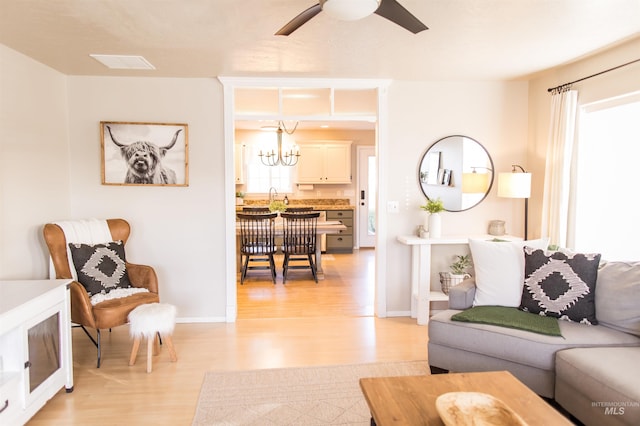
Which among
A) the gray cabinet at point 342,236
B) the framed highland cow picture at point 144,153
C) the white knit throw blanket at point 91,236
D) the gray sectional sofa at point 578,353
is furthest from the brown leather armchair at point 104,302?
the gray cabinet at point 342,236

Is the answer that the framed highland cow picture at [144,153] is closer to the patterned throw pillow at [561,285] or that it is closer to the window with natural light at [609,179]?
the patterned throw pillow at [561,285]

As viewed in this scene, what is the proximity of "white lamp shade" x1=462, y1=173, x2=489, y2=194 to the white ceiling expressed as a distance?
1.06 meters

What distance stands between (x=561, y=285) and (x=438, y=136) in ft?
6.57

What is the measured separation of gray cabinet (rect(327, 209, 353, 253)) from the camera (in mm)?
8133

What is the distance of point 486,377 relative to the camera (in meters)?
1.98

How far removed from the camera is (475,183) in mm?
4262

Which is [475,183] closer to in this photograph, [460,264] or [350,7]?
[460,264]

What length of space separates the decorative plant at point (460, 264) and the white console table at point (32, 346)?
3.34m

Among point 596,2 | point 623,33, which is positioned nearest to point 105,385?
point 596,2

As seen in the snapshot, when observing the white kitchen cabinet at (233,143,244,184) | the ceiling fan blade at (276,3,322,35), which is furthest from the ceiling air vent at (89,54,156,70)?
the white kitchen cabinet at (233,143,244,184)

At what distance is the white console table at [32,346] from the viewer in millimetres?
2143

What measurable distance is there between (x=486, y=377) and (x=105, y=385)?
2481 mm

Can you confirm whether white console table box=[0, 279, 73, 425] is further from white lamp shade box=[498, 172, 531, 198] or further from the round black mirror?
white lamp shade box=[498, 172, 531, 198]

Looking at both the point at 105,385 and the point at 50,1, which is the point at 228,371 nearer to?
the point at 105,385
